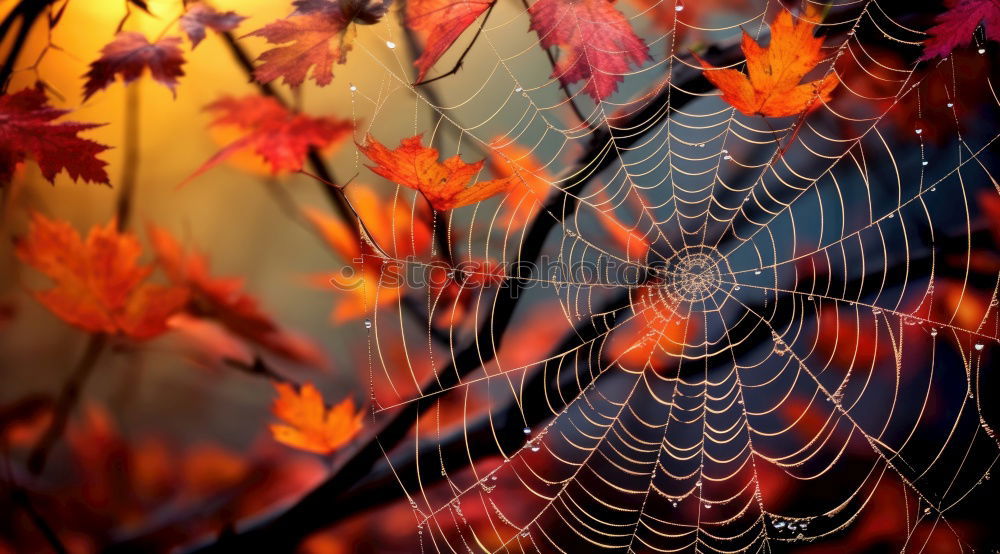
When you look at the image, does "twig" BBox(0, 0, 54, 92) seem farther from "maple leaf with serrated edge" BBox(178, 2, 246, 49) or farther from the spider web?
the spider web

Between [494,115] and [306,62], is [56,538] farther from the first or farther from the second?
[494,115]

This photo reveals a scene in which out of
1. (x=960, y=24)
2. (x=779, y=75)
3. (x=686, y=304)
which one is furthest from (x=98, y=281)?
(x=960, y=24)

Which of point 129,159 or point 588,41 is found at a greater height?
point 588,41

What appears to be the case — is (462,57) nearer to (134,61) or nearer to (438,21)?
(438,21)

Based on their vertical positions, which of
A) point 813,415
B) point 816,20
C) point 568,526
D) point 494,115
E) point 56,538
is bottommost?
point 56,538

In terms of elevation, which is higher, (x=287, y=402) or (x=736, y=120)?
(x=736, y=120)

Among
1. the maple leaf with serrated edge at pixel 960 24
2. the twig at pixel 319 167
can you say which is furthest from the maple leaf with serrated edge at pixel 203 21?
the maple leaf with serrated edge at pixel 960 24

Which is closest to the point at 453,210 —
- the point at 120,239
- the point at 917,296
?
the point at 120,239

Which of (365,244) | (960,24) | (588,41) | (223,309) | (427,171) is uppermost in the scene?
(960,24)
